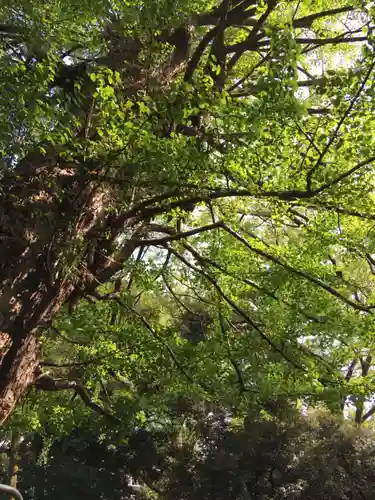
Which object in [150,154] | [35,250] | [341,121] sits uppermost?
[341,121]

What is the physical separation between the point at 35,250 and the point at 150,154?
0.87 metres

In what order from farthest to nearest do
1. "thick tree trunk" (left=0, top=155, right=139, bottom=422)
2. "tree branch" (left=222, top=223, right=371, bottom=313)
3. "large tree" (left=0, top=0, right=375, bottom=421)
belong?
"tree branch" (left=222, top=223, right=371, bottom=313), "thick tree trunk" (left=0, top=155, right=139, bottom=422), "large tree" (left=0, top=0, right=375, bottom=421)

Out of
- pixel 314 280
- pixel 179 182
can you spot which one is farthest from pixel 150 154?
pixel 314 280

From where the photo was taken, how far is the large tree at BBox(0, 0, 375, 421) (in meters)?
2.00

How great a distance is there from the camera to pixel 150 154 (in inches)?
86.8

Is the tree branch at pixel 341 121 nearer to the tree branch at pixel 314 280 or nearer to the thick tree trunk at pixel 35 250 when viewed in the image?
the tree branch at pixel 314 280

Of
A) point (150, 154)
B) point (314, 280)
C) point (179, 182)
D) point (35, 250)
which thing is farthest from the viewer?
point (314, 280)

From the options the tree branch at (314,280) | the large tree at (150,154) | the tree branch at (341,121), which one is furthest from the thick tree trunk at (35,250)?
the tree branch at (341,121)

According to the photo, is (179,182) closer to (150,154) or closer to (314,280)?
(150,154)

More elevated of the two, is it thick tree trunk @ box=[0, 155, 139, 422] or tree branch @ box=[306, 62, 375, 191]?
tree branch @ box=[306, 62, 375, 191]

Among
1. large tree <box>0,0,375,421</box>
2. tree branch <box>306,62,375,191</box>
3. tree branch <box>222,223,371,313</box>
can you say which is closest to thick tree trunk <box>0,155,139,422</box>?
large tree <box>0,0,375,421</box>

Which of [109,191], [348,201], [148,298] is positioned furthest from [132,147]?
[148,298]

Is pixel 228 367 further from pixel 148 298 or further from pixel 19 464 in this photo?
pixel 19 464

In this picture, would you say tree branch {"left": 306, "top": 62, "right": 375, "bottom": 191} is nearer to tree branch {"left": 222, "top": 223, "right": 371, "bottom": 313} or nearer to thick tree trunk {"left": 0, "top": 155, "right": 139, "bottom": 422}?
tree branch {"left": 222, "top": 223, "right": 371, "bottom": 313}
